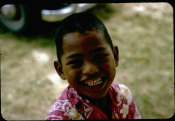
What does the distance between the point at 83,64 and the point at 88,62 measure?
0.03 m

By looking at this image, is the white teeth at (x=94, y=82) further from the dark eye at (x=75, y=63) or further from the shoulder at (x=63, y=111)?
the shoulder at (x=63, y=111)

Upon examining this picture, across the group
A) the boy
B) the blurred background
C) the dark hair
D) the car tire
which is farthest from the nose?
the car tire

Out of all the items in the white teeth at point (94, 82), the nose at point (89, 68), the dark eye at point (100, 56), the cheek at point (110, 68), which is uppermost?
the dark eye at point (100, 56)

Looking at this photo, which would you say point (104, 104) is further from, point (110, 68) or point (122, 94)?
point (110, 68)

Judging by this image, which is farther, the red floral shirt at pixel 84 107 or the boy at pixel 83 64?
the red floral shirt at pixel 84 107

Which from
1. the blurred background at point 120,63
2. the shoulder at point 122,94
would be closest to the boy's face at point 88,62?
the shoulder at point 122,94

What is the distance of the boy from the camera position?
1147 millimetres

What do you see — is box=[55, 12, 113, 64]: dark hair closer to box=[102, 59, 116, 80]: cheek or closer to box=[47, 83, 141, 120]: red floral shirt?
box=[102, 59, 116, 80]: cheek

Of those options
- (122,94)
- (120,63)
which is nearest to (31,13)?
(120,63)

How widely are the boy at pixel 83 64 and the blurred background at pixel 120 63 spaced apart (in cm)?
122

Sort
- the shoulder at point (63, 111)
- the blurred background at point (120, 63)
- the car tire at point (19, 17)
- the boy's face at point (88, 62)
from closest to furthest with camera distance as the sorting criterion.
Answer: the boy's face at point (88, 62), the shoulder at point (63, 111), the blurred background at point (120, 63), the car tire at point (19, 17)

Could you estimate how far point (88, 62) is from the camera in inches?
45.2

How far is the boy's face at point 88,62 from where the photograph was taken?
114 centimetres

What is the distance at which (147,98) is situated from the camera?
2.94 meters
